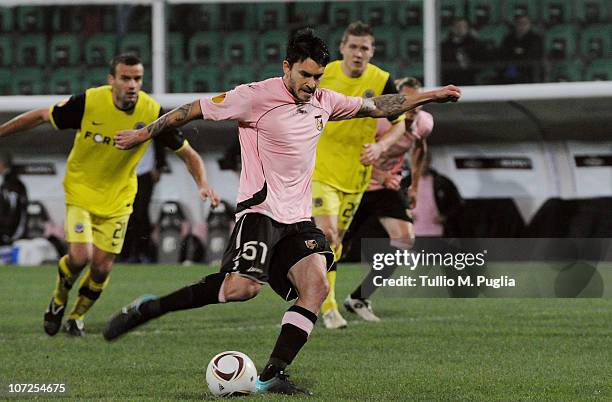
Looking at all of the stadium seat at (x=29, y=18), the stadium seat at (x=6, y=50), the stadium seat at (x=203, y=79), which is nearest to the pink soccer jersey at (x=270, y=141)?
the stadium seat at (x=203, y=79)

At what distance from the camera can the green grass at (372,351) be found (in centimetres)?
616

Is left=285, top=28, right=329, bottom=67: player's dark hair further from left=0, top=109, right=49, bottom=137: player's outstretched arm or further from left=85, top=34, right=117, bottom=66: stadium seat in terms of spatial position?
left=85, top=34, right=117, bottom=66: stadium seat

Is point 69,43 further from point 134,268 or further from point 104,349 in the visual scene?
point 104,349

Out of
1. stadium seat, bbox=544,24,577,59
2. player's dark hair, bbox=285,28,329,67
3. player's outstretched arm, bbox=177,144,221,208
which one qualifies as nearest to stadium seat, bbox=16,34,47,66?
stadium seat, bbox=544,24,577,59

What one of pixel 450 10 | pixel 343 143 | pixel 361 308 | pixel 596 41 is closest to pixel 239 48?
pixel 450 10

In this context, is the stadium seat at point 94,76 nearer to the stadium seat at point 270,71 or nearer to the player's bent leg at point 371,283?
the stadium seat at point 270,71

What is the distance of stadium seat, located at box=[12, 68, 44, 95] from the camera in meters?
21.4

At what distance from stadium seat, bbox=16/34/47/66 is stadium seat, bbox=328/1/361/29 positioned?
5.05m

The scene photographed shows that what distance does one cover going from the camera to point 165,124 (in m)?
6.31

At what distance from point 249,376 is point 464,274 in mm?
9804

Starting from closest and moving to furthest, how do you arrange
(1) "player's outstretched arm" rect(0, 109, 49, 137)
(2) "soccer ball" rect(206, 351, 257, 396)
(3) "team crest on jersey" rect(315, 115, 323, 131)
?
(2) "soccer ball" rect(206, 351, 257, 396) → (3) "team crest on jersey" rect(315, 115, 323, 131) → (1) "player's outstretched arm" rect(0, 109, 49, 137)

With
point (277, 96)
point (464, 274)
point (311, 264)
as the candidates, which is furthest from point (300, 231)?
point (464, 274)

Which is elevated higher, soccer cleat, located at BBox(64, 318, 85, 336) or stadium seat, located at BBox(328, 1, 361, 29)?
stadium seat, located at BBox(328, 1, 361, 29)

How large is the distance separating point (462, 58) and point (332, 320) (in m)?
11.0
